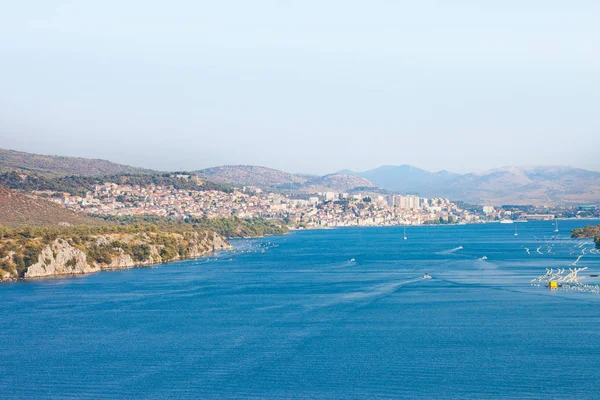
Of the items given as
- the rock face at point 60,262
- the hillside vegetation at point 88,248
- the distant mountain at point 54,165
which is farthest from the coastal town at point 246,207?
the rock face at point 60,262

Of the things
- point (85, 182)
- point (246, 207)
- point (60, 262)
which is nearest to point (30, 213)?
point (60, 262)

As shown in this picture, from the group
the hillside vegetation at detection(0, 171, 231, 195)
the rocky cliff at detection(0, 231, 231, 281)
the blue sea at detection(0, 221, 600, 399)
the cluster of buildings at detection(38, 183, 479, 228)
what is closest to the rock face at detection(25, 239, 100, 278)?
the rocky cliff at detection(0, 231, 231, 281)

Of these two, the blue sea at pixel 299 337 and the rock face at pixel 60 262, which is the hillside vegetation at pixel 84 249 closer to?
the rock face at pixel 60 262

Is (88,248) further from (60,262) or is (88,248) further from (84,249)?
(60,262)

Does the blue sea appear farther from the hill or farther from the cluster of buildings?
the cluster of buildings

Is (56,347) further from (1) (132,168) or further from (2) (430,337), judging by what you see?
(1) (132,168)

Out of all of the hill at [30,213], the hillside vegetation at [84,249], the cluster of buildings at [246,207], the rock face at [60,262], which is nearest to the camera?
the hillside vegetation at [84,249]
